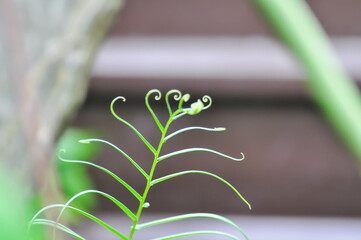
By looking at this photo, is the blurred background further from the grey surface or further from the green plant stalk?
the green plant stalk

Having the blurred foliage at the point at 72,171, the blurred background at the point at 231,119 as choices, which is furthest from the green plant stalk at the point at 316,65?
the blurred background at the point at 231,119

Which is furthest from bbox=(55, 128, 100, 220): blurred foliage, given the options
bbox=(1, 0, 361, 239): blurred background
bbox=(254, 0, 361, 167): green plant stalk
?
bbox=(254, 0, 361, 167): green plant stalk

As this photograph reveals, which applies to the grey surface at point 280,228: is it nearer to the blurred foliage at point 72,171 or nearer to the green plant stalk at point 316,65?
the blurred foliage at point 72,171

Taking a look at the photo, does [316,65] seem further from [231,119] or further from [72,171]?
[231,119]

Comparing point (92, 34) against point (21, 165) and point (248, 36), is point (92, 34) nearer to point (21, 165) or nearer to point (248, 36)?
point (21, 165)

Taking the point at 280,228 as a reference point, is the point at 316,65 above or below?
below

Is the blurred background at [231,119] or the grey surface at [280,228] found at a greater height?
the blurred background at [231,119]

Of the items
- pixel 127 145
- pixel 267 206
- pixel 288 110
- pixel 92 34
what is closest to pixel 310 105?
pixel 288 110

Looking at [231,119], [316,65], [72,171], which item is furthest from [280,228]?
[316,65]
